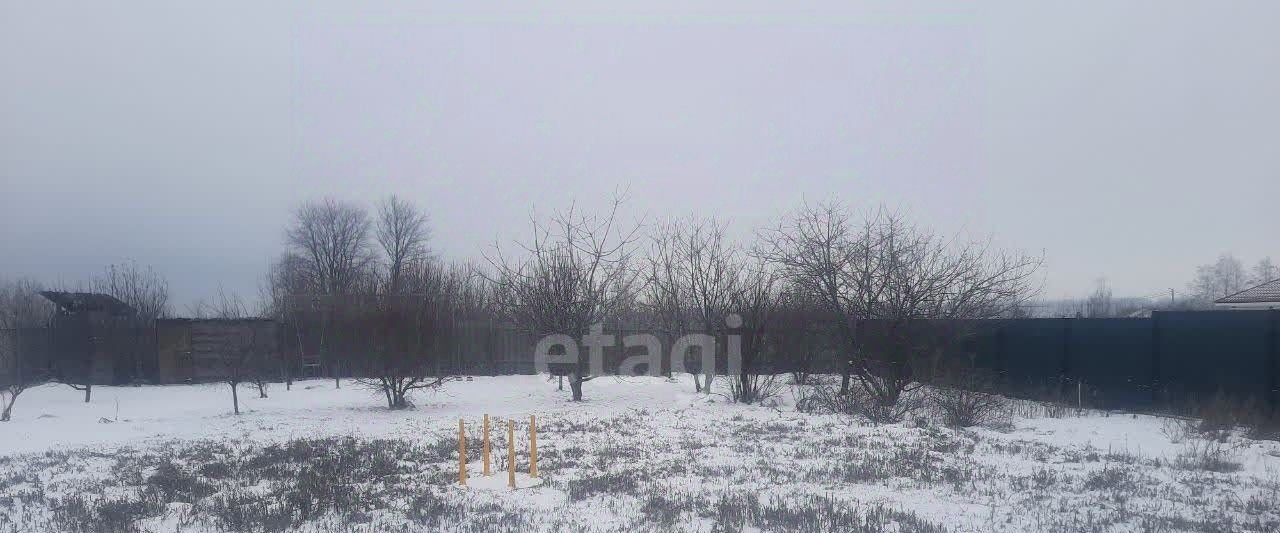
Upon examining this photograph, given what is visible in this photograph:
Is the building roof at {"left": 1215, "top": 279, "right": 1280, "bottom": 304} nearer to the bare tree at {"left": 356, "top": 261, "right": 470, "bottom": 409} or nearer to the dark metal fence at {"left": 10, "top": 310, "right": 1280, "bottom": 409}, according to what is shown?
the dark metal fence at {"left": 10, "top": 310, "right": 1280, "bottom": 409}

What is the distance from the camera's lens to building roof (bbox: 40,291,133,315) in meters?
23.6

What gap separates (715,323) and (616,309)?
239 inches

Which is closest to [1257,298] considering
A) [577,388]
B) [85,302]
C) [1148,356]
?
Answer: [1148,356]

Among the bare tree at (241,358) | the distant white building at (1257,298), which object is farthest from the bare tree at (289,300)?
the distant white building at (1257,298)

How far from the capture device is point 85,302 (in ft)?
79.2

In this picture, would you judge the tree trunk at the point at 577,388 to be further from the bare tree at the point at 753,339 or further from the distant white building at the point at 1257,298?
the distant white building at the point at 1257,298

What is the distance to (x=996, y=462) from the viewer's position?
1049 cm

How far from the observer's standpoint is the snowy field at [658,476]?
7859mm

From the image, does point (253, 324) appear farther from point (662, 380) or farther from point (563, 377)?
point (662, 380)

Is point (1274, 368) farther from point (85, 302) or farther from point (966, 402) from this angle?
point (85, 302)

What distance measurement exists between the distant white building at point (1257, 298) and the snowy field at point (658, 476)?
36.0ft

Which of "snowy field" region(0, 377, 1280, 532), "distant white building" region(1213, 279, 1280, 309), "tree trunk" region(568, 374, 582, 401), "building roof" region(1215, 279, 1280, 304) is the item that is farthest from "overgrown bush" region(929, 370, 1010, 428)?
"building roof" region(1215, 279, 1280, 304)

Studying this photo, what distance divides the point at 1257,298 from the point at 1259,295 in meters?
0.49

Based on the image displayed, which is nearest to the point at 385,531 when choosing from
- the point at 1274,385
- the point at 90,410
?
the point at 1274,385
